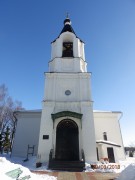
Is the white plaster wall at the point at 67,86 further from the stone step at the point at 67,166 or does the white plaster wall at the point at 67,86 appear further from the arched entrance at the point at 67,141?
the stone step at the point at 67,166

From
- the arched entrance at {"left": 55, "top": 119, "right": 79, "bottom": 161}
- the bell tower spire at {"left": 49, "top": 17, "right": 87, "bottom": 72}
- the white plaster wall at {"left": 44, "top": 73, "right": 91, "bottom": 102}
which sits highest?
the bell tower spire at {"left": 49, "top": 17, "right": 87, "bottom": 72}

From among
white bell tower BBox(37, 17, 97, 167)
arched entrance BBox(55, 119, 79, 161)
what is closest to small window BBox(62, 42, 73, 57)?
white bell tower BBox(37, 17, 97, 167)

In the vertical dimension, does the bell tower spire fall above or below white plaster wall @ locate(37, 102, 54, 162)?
above

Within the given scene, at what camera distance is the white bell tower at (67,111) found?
13305mm

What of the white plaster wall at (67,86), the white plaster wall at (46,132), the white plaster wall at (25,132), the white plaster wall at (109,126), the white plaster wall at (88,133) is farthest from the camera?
the white plaster wall at (109,126)

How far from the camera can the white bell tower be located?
13305mm

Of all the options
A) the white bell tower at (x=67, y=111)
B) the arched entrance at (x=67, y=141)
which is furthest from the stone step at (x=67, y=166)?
the arched entrance at (x=67, y=141)

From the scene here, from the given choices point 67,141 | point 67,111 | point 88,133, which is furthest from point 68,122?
point 88,133

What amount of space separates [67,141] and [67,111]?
110 inches

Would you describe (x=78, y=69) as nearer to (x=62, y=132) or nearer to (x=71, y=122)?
(x=71, y=122)

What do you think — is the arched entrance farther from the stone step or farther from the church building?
the stone step

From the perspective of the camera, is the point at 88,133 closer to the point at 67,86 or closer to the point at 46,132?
the point at 46,132

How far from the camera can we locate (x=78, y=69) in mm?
17344

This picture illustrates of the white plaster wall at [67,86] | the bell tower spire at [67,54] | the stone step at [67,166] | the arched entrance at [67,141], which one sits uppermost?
the bell tower spire at [67,54]
